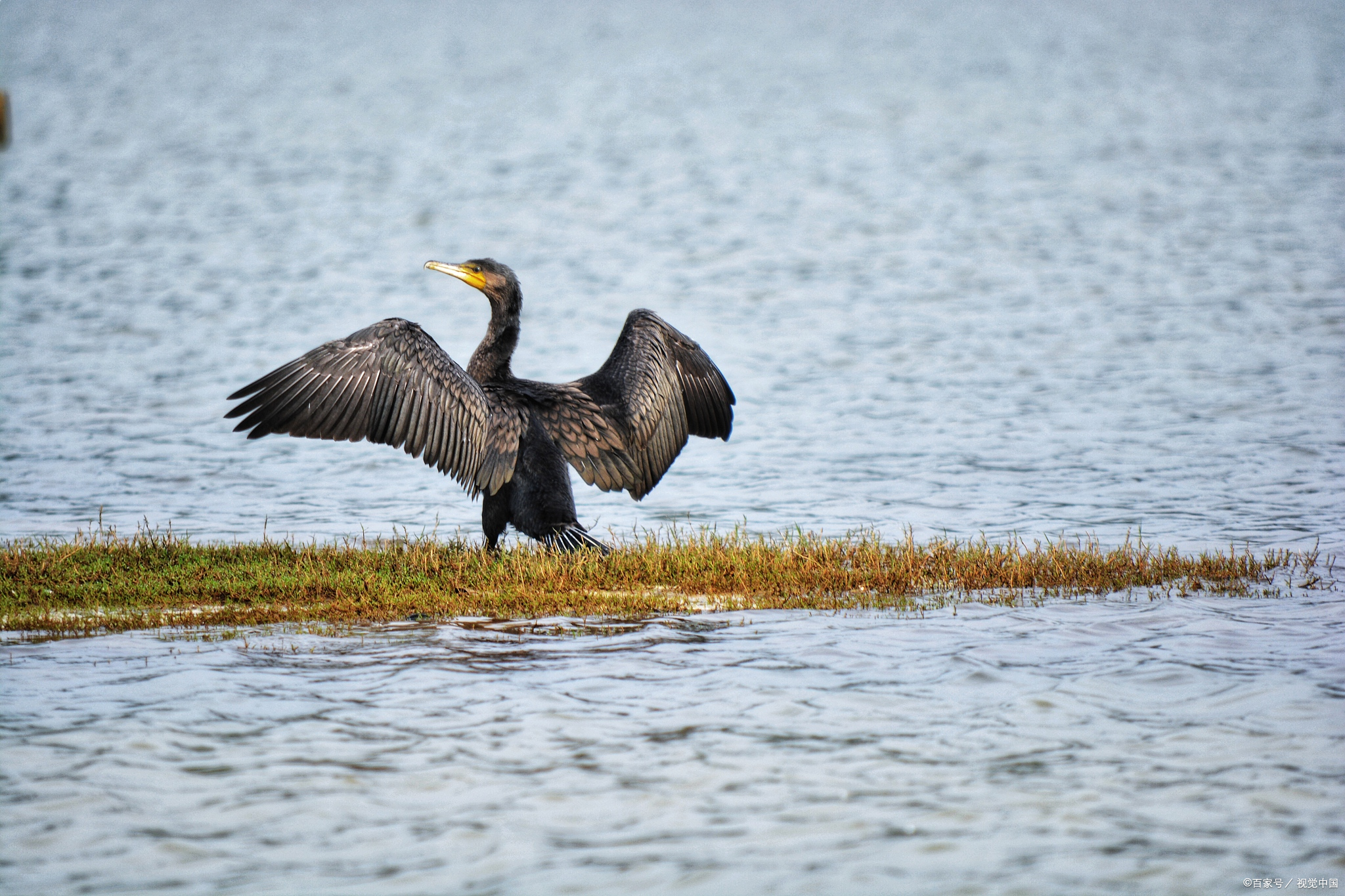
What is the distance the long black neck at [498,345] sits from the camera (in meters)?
11.5

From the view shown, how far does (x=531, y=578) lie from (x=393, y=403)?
1.68 meters

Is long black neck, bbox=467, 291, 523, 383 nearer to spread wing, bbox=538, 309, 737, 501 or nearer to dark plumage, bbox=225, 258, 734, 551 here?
dark plumage, bbox=225, 258, 734, 551

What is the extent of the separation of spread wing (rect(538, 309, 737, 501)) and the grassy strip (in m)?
0.70

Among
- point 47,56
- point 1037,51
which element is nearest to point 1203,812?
point 1037,51

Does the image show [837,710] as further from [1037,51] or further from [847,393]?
[1037,51]

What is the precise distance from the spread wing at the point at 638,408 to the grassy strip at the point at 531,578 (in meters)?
0.70

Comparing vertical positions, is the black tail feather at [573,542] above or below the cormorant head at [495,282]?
below

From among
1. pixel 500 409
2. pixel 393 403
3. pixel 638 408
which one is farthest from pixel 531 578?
pixel 638 408

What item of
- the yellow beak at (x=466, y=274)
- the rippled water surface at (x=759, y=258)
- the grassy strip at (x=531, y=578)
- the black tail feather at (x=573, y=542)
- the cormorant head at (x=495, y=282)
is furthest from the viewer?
the rippled water surface at (x=759, y=258)

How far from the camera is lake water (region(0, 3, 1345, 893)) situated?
6.30m

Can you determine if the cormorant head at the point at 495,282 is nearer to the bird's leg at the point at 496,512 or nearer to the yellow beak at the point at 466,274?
the yellow beak at the point at 466,274

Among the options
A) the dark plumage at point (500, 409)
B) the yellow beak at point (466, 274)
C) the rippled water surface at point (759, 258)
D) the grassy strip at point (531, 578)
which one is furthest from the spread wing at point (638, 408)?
the rippled water surface at point (759, 258)

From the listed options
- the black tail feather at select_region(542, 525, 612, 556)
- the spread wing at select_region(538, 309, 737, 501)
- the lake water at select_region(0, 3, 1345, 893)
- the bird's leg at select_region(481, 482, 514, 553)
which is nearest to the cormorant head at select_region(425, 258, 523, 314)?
the spread wing at select_region(538, 309, 737, 501)

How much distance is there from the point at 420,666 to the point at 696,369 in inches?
190
